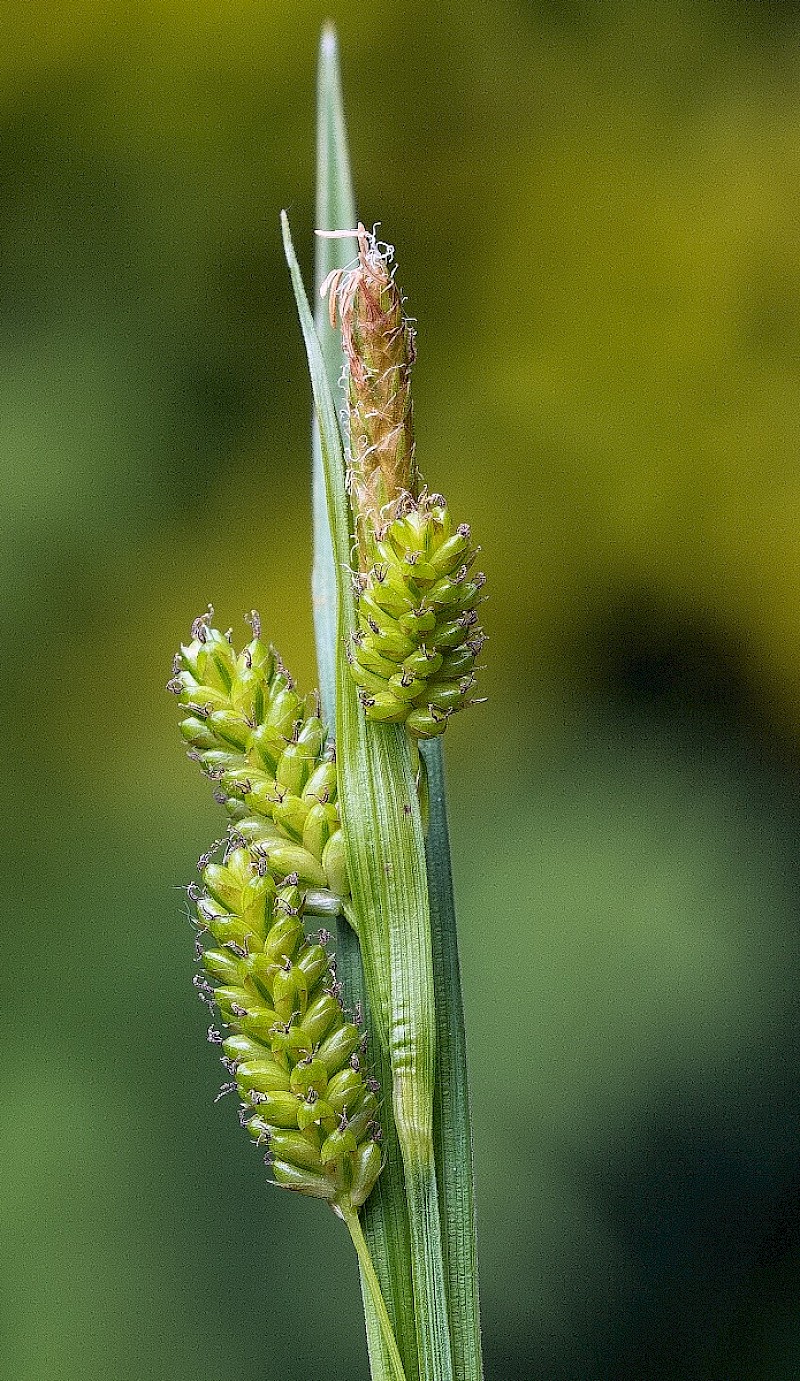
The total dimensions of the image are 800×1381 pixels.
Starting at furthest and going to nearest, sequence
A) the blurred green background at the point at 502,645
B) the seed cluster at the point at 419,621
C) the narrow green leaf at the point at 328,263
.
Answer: the blurred green background at the point at 502,645 → the narrow green leaf at the point at 328,263 → the seed cluster at the point at 419,621

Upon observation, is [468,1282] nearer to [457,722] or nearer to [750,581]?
[457,722]

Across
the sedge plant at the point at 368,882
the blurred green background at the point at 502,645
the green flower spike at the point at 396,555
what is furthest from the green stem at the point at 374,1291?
the blurred green background at the point at 502,645

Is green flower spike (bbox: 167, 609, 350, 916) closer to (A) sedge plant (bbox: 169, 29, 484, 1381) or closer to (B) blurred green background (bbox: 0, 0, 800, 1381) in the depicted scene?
(A) sedge plant (bbox: 169, 29, 484, 1381)

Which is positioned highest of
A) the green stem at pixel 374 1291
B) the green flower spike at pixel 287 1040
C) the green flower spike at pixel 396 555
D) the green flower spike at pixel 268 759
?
the green flower spike at pixel 396 555

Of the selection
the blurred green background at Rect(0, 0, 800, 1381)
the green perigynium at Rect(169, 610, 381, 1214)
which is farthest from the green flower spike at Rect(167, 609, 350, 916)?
the blurred green background at Rect(0, 0, 800, 1381)

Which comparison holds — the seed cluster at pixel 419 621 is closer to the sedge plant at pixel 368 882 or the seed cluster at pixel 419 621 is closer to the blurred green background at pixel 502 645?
the sedge plant at pixel 368 882

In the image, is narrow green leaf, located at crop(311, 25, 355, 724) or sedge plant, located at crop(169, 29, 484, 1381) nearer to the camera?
sedge plant, located at crop(169, 29, 484, 1381)

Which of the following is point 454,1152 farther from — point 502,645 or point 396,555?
point 502,645

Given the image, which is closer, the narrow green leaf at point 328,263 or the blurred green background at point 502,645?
Result: the narrow green leaf at point 328,263
